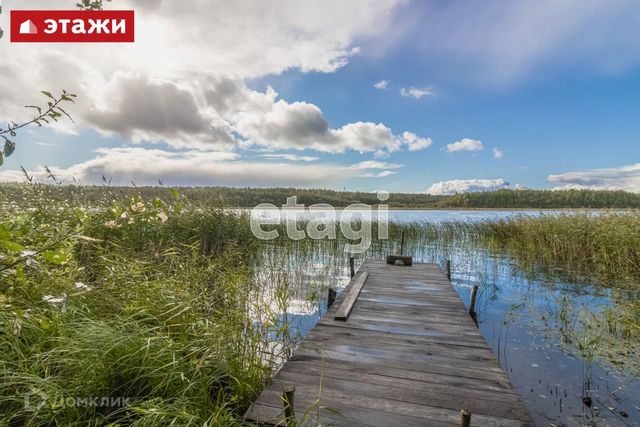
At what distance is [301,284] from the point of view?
8.91 m

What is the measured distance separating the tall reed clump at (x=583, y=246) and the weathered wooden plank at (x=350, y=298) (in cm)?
768

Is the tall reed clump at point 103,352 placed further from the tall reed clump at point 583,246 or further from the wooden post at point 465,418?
the tall reed clump at point 583,246

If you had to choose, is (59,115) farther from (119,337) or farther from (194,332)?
(194,332)

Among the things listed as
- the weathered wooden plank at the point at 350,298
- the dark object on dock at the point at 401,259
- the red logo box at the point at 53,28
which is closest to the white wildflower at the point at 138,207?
the red logo box at the point at 53,28

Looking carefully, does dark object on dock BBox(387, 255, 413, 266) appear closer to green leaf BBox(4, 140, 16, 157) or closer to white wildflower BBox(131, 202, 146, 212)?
white wildflower BBox(131, 202, 146, 212)

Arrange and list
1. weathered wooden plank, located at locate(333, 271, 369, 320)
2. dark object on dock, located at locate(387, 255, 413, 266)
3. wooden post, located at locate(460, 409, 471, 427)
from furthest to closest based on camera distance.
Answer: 1. dark object on dock, located at locate(387, 255, 413, 266)
2. weathered wooden plank, located at locate(333, 271, 369, 320)
3. wooden post, located at locate(460, 409, 471, 427)

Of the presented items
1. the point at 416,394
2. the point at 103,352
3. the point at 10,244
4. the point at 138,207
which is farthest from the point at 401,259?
the point at 10,244

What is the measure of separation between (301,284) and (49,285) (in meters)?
6.01

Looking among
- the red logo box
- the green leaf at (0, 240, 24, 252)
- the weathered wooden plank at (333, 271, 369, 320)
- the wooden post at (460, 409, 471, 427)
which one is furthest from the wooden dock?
the red logo box

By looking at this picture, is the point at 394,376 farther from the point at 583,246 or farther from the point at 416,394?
the point at 583,246

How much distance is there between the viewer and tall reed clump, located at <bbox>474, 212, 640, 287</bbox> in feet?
33.4

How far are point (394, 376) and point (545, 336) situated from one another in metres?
4.47

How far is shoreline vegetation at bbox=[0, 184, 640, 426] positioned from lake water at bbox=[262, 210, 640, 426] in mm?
259

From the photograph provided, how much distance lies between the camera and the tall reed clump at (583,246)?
400 inches
